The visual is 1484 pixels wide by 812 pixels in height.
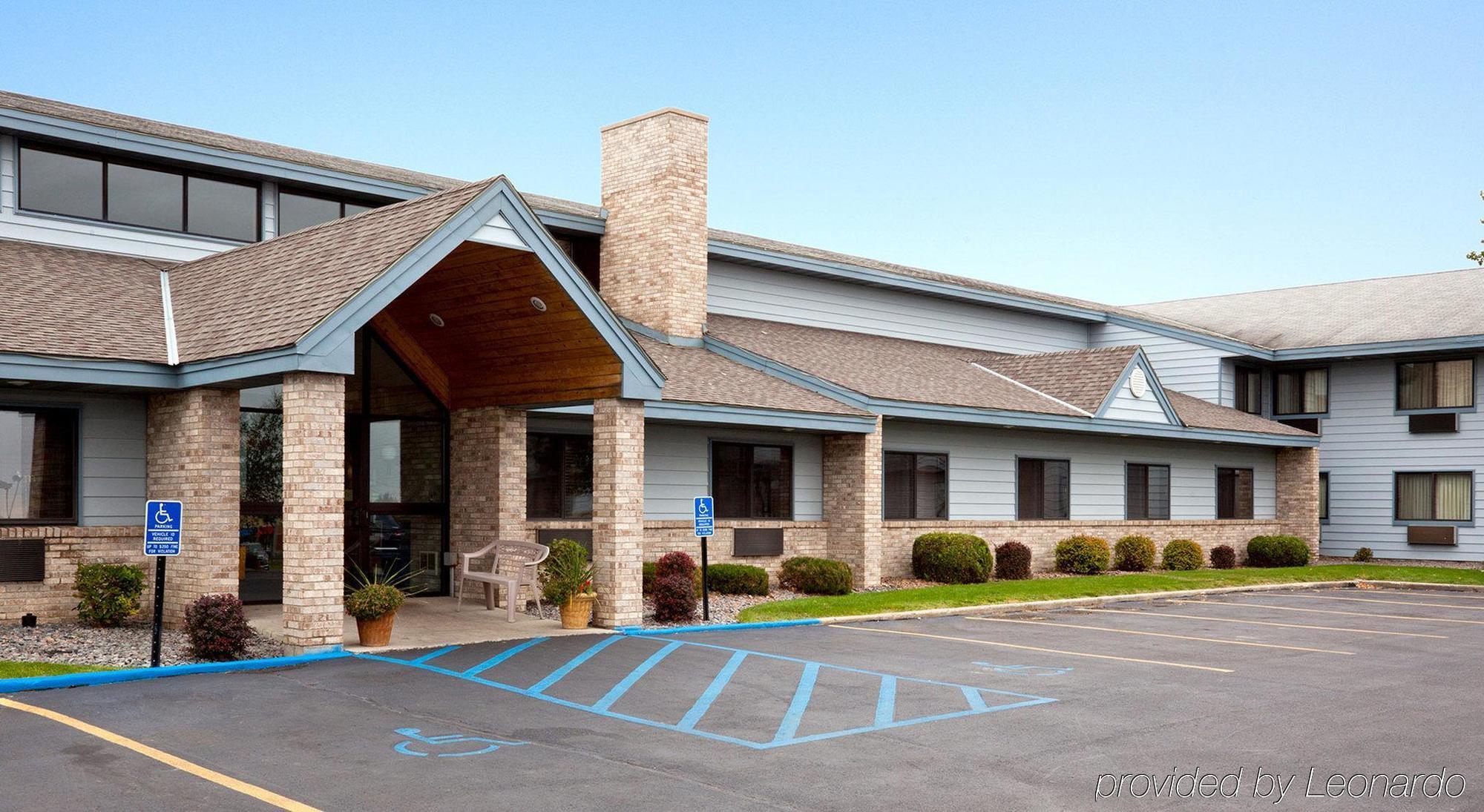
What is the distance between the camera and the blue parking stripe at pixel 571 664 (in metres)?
12.0

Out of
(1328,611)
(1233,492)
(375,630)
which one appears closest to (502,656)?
(375,630)

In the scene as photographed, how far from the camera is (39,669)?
38.7 feet

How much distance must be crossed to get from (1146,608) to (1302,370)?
1748 centimetres

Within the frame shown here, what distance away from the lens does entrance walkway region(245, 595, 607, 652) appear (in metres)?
14.7

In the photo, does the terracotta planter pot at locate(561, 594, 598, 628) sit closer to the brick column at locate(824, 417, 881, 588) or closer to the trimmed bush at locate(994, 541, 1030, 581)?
the brick column at locate(824, 417, 881, 588)

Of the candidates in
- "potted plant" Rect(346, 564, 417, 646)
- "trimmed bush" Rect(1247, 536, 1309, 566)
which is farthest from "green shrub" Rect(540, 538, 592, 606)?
"trimmed bush" Rect(1247, 536, 1309, 566)

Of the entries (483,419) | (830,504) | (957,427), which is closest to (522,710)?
(483,419)

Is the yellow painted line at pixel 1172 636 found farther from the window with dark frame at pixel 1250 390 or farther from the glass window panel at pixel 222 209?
the window with dark frame at pixel 1250 390

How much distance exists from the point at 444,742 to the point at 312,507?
15.3 feet

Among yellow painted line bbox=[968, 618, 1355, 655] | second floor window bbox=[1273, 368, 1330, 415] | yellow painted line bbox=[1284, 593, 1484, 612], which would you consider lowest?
yellow painted line bbox=[1284, 593, 1484, 612]

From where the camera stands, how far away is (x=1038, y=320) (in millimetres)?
34188

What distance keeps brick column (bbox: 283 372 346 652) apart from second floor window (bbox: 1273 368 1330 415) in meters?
29.9

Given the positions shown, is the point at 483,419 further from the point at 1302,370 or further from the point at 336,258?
the point at 1302,370

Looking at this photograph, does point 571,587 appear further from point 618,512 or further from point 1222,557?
point 1222,557
